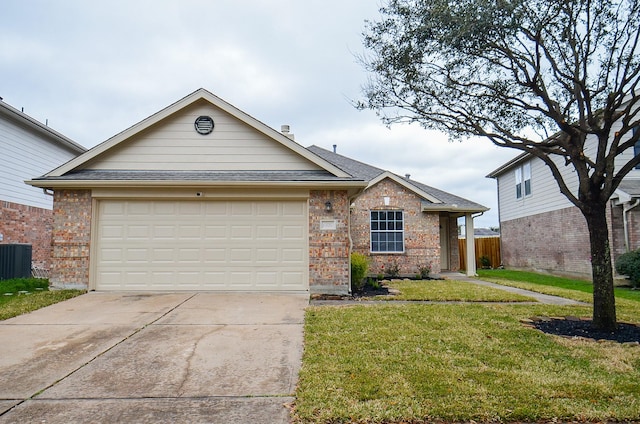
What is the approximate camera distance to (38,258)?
15.2 metres

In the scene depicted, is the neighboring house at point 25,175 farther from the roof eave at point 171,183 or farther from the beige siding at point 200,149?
the beige siding at point 200,149

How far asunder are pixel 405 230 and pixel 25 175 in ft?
44.8

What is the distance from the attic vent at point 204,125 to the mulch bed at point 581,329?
8.19 metres

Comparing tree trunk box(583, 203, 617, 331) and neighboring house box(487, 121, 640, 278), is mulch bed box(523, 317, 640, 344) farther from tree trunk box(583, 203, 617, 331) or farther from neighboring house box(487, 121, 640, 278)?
neighboring house box(487, 121, 640, 278)

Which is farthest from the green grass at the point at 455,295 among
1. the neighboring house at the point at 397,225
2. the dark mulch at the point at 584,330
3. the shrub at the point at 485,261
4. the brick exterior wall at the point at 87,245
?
the shrub at the point at 485,261

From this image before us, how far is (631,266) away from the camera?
12.6 metres

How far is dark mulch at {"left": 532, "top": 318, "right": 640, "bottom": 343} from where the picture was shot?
6.00 meters

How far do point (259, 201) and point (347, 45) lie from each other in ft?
13.4

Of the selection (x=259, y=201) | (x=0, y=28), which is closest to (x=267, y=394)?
(x=259, y=201)

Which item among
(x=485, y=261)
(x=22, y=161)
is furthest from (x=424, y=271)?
(x=22, y=161)

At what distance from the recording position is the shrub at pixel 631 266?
12.6 metres

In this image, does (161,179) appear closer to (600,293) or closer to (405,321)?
(405,321)

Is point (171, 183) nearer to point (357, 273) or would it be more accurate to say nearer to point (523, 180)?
point (357, 273)

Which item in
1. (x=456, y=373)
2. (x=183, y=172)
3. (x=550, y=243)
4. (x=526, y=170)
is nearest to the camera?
(x=456, y=373)
